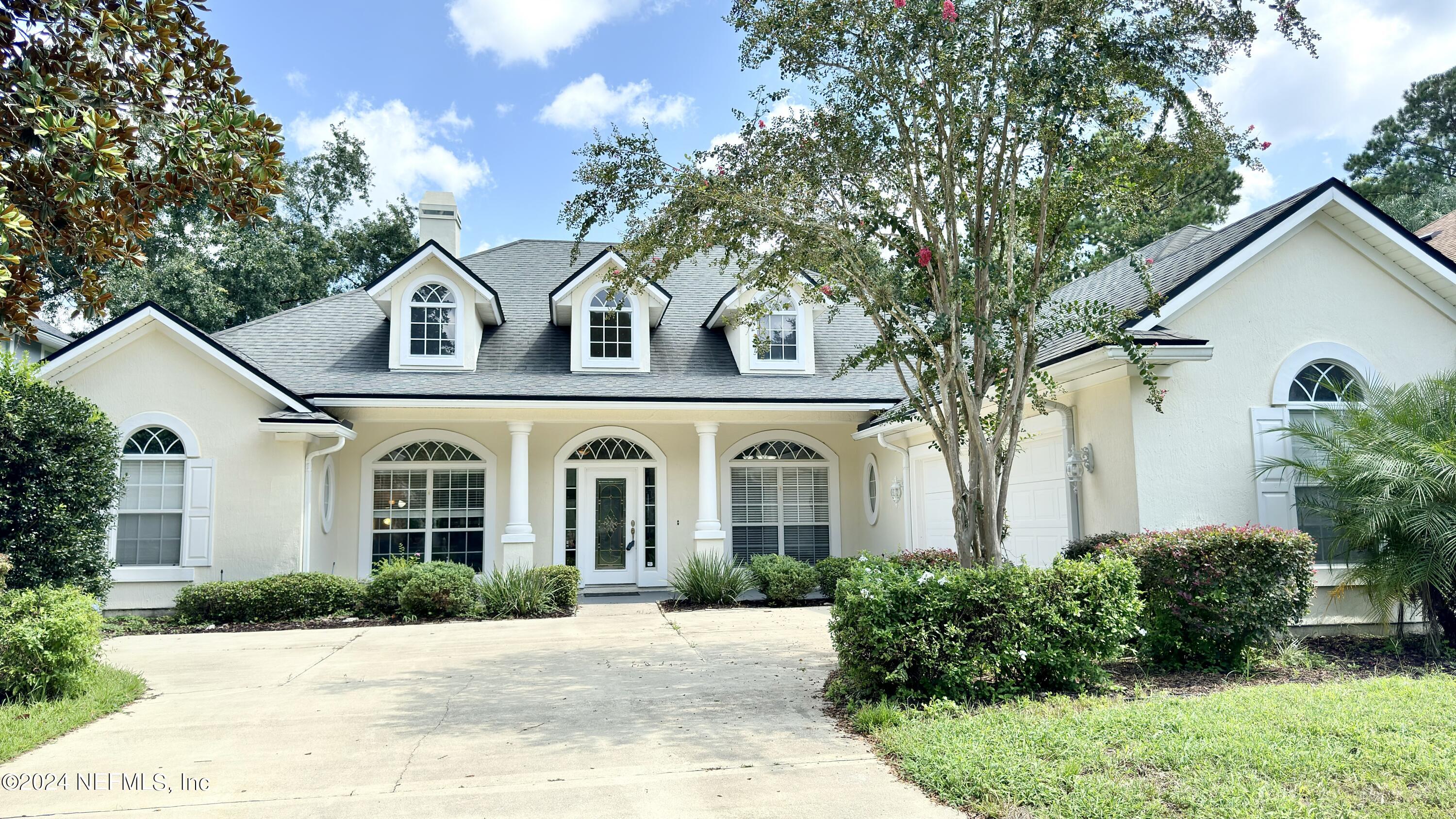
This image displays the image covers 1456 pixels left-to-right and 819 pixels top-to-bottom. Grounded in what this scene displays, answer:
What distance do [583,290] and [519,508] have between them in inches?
160

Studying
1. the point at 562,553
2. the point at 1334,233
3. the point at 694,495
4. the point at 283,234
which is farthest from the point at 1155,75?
the point at 283,234

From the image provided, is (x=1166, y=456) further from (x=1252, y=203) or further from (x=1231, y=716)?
(x=1252, y=203)

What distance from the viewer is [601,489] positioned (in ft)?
50.8

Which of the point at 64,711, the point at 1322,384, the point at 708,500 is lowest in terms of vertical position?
the point at 64,711

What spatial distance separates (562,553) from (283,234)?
62.1 ft

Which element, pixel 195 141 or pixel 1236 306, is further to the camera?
pixel 1236 306

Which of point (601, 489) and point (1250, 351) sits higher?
point (1250, 351)

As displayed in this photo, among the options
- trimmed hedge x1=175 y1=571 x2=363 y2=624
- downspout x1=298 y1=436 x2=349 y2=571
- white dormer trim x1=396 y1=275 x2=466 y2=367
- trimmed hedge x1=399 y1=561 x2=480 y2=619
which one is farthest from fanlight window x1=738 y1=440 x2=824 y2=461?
trimmed hedge x1=175 y1=571 x2=363 y2=624

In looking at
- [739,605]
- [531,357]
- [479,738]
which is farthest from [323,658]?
[531,357]

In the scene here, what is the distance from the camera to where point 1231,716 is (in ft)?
18.5

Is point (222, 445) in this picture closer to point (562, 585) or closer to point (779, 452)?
point (562, 585)

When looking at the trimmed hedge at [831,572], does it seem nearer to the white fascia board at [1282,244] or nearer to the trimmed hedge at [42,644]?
the white fascia board at [1282,244]

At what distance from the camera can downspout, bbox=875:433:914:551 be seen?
14.5 metres

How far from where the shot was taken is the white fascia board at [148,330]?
1202 cm
